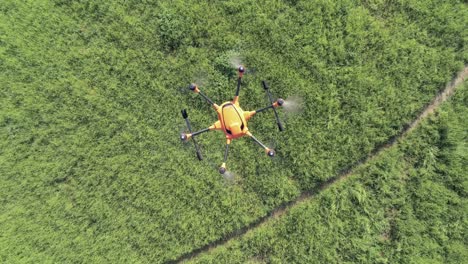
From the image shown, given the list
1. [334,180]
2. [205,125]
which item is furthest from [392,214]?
[205,125]

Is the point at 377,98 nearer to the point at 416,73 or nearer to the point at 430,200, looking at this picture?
the point at 416,73

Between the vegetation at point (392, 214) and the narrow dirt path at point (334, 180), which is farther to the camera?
the narrow dirt path at point (334, 180)

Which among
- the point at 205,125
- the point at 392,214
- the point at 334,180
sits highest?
the point at 205,125

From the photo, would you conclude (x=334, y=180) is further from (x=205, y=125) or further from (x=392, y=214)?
(x=205, y=125)

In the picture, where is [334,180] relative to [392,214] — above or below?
above

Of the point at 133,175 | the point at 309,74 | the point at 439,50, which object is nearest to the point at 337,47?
the point at 309,74

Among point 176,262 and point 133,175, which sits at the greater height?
point 133,175
